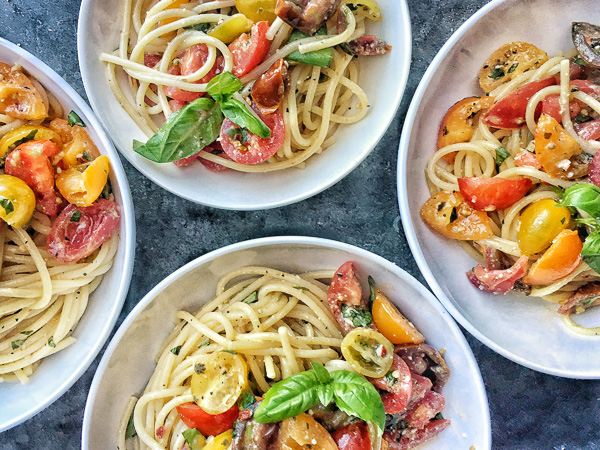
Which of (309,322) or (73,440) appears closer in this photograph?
(309,322)

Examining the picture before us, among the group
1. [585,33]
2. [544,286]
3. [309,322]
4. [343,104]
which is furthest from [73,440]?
[585,33]

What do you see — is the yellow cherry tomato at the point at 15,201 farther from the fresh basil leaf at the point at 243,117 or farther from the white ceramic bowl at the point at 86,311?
the fresh basil leaf at the point at 243,117

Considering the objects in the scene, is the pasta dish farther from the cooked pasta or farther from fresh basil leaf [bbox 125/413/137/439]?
the cooked pasta

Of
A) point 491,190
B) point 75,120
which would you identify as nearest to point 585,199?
point 491,190

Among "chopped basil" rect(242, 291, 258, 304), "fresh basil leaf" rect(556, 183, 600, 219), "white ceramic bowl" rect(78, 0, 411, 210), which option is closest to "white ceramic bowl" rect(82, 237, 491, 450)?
"chopped basil" rect(242, 291, 258, 304)

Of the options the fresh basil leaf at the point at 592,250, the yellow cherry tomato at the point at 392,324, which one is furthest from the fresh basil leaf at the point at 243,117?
the fresh basil leaf at the point at 592,250

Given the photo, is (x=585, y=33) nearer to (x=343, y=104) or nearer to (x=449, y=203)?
(x=449, y=203)

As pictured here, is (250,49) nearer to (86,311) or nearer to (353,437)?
(86,311)
